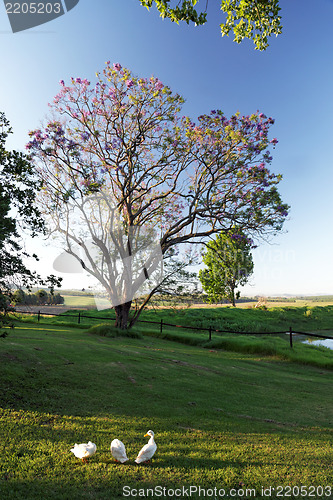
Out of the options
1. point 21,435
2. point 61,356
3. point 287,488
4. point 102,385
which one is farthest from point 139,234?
point 287,488

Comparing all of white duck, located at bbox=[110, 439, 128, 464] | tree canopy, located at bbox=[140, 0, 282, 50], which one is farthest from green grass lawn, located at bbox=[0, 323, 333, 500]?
tree canopy, located at bbox=[140, 0, 282, 50]

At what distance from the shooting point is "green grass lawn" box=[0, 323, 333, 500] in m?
3.46

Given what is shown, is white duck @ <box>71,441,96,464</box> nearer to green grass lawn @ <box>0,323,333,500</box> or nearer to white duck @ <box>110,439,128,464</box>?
green grass lawn @ <box>0,323,333,500</box>

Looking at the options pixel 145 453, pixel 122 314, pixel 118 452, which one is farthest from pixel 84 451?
pixel 122 314

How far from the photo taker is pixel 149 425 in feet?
16.8

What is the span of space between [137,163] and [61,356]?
39.9ft

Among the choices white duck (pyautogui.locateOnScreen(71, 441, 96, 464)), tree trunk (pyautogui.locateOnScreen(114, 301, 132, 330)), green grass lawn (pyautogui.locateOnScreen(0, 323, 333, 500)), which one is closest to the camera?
green grass lawn (pyautogui.locateOnScreen(0, 323, 333, 500))

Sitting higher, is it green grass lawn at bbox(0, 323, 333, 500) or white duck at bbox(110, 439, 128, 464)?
white duck at bbox(110, 439, 128, 464)

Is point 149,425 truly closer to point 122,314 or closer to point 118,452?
point 118,452

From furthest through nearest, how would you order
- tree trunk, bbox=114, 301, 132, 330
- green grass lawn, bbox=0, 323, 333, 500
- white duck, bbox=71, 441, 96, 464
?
tree trunk, bbox=114, 301, 132, 330, white duck, bbox=71, 441, 96, 464, green grass lawn, bbox=0, 323, 333, 500

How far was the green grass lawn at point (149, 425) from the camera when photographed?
136 inches

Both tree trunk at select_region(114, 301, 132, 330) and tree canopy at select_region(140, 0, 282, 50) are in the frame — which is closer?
tree canopy at select_region(140, 0, 282, 50)

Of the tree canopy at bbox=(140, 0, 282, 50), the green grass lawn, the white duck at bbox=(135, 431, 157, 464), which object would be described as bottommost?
the green grass lawn

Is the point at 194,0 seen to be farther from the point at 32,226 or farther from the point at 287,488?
the point at 287,488
